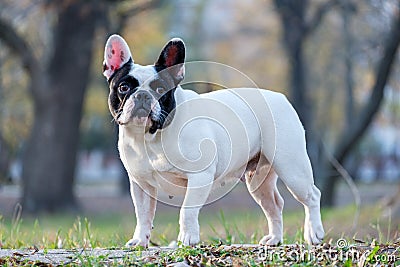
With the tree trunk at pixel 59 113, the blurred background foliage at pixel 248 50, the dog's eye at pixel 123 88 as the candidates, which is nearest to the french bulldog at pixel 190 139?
the dog's eye at pixel 123 88

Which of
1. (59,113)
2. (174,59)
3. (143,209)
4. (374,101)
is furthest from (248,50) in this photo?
(174,59)

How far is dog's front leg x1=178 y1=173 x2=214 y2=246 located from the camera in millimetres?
5062

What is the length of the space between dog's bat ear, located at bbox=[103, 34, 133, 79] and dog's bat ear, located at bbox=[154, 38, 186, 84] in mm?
266

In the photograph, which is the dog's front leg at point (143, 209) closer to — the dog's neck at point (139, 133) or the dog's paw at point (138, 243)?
the dog's paw at point (138, 243)

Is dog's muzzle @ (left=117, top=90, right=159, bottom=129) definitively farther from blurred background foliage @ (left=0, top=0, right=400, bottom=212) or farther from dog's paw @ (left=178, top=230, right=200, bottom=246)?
blurred background foliage @ (left=0, top=0, right=400, bottom=212)

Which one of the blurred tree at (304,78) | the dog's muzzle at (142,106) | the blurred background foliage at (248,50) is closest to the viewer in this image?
the dog's muzzle at (142,106)

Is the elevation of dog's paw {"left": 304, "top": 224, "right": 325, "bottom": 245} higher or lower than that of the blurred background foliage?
lower

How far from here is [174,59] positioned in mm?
5223

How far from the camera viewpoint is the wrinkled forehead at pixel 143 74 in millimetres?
5098

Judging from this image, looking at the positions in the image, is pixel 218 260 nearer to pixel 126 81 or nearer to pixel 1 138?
pixel 126 81

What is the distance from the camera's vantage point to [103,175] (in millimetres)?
54281

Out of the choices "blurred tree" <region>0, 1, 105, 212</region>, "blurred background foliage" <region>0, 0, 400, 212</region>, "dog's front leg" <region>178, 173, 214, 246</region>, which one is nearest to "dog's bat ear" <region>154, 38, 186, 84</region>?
"dog's front leg" <region>178, 173, 214, 246</region>

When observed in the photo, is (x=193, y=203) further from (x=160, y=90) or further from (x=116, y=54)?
(x=116, y=54)

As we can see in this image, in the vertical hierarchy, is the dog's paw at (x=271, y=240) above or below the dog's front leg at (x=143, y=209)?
below
